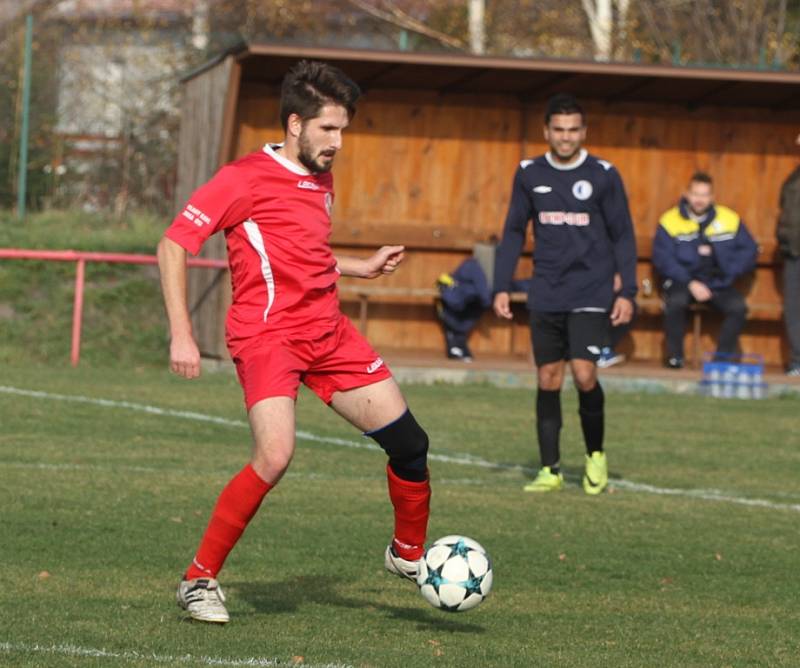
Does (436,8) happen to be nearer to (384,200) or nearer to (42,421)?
(384,200)

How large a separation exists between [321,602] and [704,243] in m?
12.2

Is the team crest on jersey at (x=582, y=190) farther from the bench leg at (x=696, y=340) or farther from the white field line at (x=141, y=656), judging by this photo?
the bench leg at (x=696, y=340)

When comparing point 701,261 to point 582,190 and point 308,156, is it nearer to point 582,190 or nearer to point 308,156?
point 582,190

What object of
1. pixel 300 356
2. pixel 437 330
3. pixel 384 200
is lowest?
pixel 437 330

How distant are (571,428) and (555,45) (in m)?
20.4

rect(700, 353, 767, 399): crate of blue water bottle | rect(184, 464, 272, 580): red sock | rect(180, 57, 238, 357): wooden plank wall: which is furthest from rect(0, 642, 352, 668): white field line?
rect(180, 57, 238, 357): wooden plank wall

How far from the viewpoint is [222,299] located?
18203 mm

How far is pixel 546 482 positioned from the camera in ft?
34.2

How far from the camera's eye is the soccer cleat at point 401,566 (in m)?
6.61

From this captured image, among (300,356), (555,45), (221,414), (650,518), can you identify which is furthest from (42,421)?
(555,45)

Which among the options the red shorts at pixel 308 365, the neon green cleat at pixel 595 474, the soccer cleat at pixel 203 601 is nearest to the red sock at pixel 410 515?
the red shorts at pixel 308 365

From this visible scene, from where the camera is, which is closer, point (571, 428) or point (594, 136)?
point (571, 428)

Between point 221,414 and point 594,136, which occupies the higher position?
point 594,136

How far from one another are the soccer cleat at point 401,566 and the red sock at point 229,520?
0.66 meters
